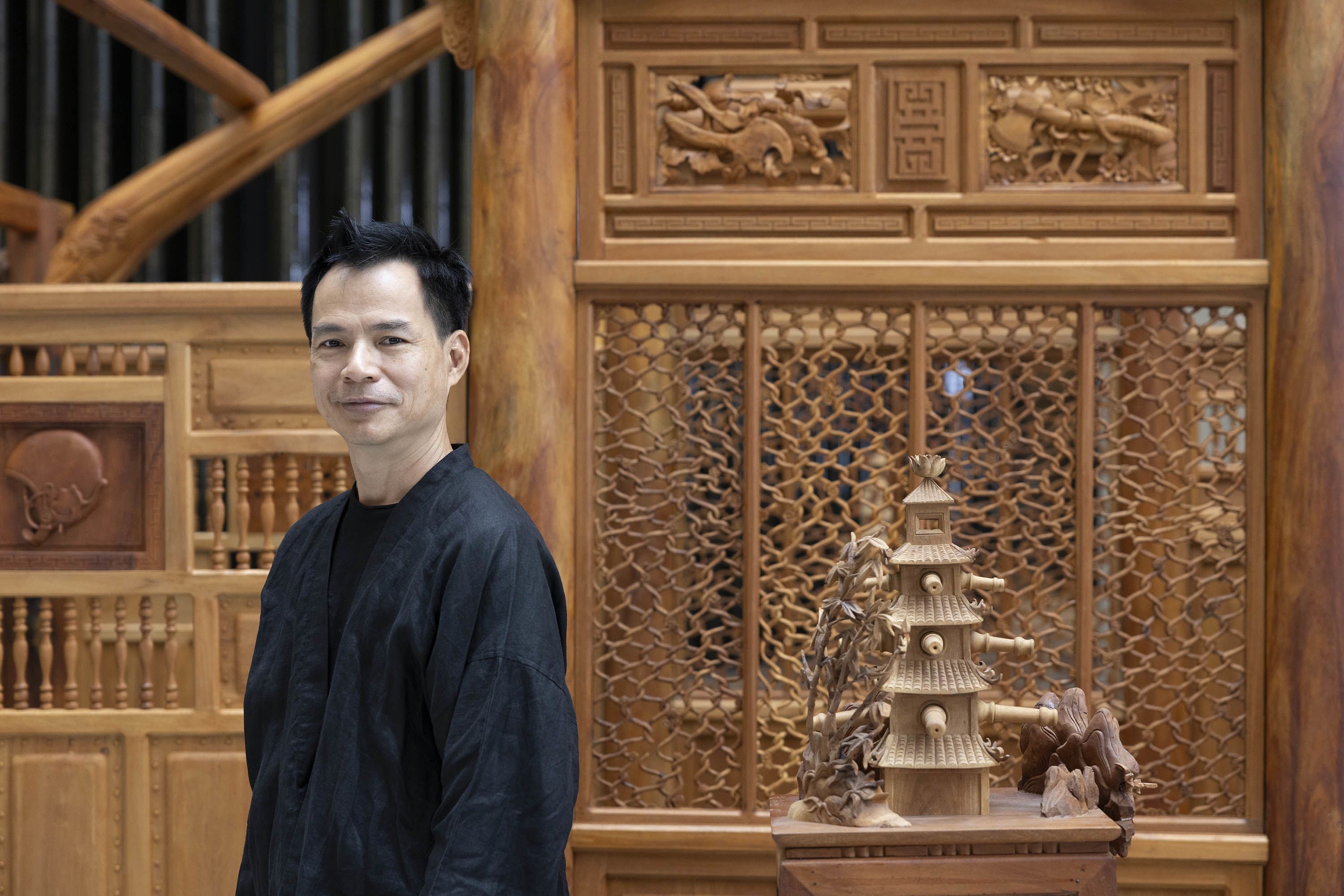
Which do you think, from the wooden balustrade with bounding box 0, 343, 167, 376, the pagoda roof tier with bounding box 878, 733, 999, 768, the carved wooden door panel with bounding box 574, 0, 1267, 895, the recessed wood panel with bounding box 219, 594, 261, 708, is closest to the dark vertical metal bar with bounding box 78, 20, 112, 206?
the wooden balustrade with bounding box 0, 343, 167, 376

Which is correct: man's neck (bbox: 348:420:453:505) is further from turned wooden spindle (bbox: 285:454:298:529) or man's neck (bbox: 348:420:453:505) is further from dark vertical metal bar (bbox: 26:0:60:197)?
dark vertical metal bar (bbox: 26:0:60:197)

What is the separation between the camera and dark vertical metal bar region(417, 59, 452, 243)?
14.2 ft

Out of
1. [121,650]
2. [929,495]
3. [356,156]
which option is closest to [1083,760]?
[929,495]

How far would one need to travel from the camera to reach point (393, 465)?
1428 millimetres

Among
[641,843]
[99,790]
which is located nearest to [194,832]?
[99,790]

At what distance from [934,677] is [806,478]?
928 millimetres

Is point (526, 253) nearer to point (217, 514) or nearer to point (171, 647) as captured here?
point (217, 514)

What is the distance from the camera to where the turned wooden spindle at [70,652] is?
8.61 ft

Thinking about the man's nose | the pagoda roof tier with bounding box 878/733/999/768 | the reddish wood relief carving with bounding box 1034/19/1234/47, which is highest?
the reddish wood relief carving with bounding box 1034/19/1234/47

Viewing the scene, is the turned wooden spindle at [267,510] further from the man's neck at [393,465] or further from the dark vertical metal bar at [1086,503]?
the dark vertical metal bar at [1086,503]

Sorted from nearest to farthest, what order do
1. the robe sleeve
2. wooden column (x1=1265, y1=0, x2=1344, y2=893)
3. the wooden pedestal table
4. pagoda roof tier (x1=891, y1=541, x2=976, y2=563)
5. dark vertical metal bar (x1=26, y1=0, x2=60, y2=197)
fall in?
the robe sleeve, the wooden pedestal table, pagoda roof tier (x1=891, y1=541, x2=976, y2=563), wooden column (x1=1265, y1=0, x2=1344, y2=893), dark vertical metal bar (x1=26, y1=0, x2=60, y2=197)

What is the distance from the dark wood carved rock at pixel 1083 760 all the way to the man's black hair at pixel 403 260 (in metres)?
1.25

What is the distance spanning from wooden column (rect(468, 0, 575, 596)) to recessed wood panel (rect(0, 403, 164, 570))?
815mm

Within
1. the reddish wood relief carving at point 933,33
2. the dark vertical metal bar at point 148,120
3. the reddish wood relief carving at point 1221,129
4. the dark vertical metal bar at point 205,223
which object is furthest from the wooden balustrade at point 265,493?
the reddish wood relief carving at point 1221,129
